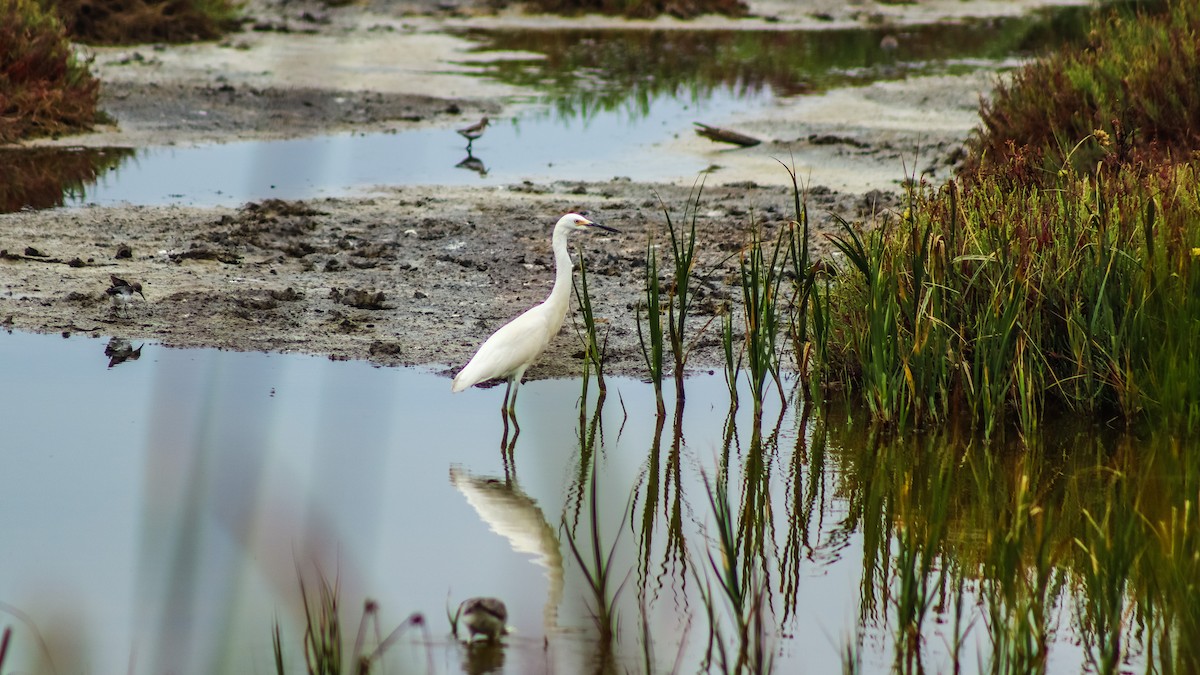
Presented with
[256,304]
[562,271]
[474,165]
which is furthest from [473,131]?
[562,271]

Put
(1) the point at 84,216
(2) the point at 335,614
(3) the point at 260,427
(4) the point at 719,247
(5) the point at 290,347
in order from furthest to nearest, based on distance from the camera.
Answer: (1) the point at 84,216 → (4) the point at 719,247 → (5) the point at 290,347 → (3) the point at 260,427 → (2) the point at 335,614

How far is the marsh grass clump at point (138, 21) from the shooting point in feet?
58.0

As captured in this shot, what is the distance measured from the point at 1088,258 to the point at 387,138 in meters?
8.63

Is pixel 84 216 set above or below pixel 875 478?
above

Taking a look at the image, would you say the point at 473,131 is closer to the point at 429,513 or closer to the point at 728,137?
the point at 728,137

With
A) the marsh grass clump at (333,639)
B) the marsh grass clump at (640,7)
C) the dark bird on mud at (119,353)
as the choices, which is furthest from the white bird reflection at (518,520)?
the marsh grass clump at (640,7)

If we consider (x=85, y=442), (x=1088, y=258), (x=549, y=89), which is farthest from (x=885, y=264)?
(x=549, y=89)

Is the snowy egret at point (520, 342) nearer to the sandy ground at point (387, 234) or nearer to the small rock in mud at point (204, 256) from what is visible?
the sandy ground at point (387, 234)

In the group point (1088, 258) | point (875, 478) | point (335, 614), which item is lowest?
point (875, 478)

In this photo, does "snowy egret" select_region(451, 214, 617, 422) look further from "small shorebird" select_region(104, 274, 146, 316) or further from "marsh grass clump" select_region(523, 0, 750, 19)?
"marsh grass clump" select_region(523, 0, 750, 19)

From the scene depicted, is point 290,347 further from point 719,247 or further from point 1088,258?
point 1088,258

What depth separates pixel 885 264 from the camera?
5.76m

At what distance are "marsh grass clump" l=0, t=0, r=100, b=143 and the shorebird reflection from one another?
137 inches

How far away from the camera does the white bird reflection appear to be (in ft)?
14.2
